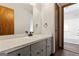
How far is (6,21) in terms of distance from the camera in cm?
200

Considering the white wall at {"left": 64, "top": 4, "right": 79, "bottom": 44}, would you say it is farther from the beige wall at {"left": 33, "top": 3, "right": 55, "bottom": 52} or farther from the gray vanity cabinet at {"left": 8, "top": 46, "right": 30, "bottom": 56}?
the gray vanity cabinet at {"left": 8, "top": 46, "right": 30, "bottom": 56}

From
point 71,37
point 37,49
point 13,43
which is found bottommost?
point 71,37

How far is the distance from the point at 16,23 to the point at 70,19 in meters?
5.25

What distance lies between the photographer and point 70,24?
677 cm

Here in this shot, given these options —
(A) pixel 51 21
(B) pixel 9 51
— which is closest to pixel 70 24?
(A) pixel 51 21

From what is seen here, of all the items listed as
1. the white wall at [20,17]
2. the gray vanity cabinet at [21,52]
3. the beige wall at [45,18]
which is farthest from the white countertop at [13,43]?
the beige wall at [45,18]

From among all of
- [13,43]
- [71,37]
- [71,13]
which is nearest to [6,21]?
[13,43]

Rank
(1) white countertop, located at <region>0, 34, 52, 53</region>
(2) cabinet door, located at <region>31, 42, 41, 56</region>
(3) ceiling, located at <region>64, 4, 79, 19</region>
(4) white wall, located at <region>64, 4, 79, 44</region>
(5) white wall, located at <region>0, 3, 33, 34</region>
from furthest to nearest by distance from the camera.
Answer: (4) white wall, located at <region>64, 4, 79, 44</region>
(3) ceiling, located at <region>64, 4, 79, 19</region>
(5) white wall, located at <region>0, 3, 33, 34</region>
(2) cabinet door, located at <region>31, 42, 41, 56</region>
(1) white countertop, located at <region>0, 34, 52, 53</region>

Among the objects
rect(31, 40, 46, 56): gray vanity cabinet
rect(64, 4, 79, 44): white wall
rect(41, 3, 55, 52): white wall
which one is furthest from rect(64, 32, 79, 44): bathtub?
rect(31, 40, 46, 56): gray vanity cabinet

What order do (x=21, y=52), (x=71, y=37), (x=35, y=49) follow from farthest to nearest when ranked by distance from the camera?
(x=71, y=37) → (x=35, y=49) → (x=21, y=52)

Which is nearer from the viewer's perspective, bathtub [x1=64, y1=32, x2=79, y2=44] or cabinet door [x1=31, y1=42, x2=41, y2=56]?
cabinet door [x1=31, y1=42, x2=41, y2=56]

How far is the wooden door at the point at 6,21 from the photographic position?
190 cm

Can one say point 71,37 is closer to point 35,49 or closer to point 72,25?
point 72,25

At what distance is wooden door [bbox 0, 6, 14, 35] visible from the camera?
6.22ft
